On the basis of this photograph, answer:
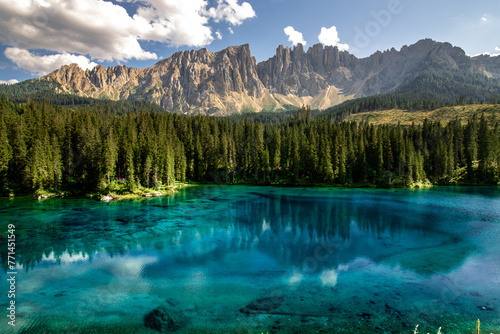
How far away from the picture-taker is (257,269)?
903 inches

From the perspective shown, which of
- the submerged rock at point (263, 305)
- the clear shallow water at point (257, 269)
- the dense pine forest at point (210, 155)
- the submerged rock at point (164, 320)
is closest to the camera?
the submerged rock at point (164, 320)

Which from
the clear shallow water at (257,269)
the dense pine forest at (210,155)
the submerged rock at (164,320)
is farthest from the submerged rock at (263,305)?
the dense pine forest at (210,155)

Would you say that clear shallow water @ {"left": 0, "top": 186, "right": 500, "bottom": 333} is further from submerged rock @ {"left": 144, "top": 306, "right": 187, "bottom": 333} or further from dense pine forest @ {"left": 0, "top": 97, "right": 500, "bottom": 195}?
dense pine forest @ {"left": 0, "top": 97, "right": 500, "bottom": 195}

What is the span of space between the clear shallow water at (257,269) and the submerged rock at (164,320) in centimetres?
44

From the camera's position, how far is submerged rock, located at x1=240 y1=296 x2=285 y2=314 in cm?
1641

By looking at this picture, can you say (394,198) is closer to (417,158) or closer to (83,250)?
(417,158)

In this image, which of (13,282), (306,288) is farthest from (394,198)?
(13,282)

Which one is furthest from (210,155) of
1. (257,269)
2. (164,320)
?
(164,320)

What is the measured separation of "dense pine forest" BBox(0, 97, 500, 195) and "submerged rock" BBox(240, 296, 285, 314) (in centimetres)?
5454

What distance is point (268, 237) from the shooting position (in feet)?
108

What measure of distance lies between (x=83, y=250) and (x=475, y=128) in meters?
120

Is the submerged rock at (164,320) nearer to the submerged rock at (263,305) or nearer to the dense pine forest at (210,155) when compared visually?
the submerged rock at (263,305)

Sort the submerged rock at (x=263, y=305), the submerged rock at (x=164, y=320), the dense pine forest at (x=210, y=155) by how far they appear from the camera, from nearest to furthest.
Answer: the submerged rock at (x=164, y=320) < the submerged rock at (x=263, y=305) < the dense pine forest at (x=210, y=155)

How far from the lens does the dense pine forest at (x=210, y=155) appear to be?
60.8 meters
